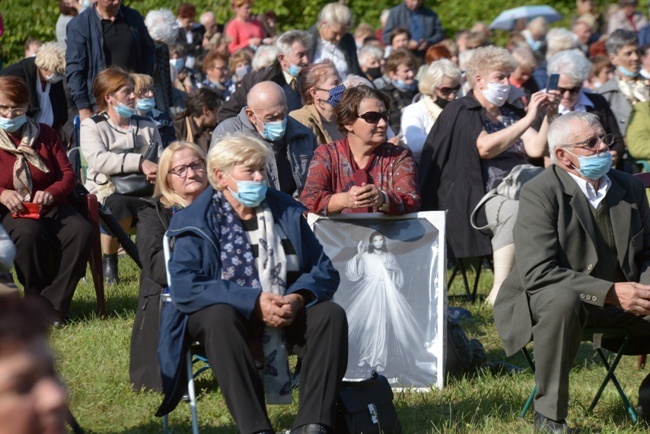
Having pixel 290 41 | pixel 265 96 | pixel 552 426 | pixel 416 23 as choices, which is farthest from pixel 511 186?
pixel 416 23

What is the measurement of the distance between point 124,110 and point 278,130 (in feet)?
5.13

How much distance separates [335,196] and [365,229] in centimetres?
30

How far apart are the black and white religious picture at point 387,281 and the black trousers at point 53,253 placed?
1868 millimetres

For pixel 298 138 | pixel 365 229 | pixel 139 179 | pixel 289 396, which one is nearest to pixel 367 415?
pixel 289 396

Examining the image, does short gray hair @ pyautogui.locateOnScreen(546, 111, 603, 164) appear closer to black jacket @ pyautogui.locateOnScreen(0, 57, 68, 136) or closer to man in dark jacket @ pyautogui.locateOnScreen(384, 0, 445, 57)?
black jacket @ pyautogui.locateOnScreen(0, 57, 68, 136)

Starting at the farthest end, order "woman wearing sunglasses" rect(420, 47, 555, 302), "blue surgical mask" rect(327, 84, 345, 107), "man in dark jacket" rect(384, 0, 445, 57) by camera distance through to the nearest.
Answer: "man in dark jacket" rect(384, 0, 445, 57) → "woman wearing sunglasses" rect(420, 47, 555, 302) → "blue surgical mask" rect(327, 84, 345, 107)

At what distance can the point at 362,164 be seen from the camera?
286 inches

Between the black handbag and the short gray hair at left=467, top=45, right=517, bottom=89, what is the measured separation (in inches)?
153

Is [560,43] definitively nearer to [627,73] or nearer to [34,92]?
[627,73]

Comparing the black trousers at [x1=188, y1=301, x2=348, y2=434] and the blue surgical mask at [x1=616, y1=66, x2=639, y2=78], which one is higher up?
the blue surgical mask at [x1=616, y1=66, x2=639, y2=78]

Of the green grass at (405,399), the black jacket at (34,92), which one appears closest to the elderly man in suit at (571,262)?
the green grass at (405,399)

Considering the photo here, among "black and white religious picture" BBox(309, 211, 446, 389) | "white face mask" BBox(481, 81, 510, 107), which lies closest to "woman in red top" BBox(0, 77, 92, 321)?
"black and white religious picture" BBox(309, 211, 446, 389)

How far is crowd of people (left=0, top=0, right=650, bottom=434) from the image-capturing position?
5.46m

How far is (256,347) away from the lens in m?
5.54
